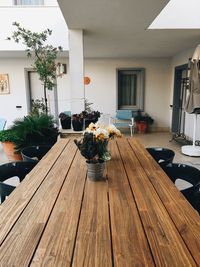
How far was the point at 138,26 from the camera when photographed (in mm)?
3793

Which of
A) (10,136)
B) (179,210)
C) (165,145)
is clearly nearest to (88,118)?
(10,136)

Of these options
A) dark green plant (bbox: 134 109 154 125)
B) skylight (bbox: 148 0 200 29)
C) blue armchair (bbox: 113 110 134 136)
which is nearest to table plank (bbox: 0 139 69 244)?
skylight (bbox: 148 0 200 29)

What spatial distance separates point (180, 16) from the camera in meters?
3.89

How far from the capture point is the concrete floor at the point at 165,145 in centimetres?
406

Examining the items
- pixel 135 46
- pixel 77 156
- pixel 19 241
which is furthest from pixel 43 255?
pixel 135 46

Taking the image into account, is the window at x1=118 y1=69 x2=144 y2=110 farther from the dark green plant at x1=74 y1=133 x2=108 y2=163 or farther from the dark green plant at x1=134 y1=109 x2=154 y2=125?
the dark green plant at x1=74 y1=133 x2=108 y2=163

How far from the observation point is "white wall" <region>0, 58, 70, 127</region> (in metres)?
7.01

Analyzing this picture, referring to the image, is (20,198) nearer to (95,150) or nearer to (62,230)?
(62,230)

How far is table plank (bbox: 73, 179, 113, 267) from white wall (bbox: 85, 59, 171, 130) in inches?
251

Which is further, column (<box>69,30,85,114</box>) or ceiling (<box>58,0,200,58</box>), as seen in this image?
column (<box>69,30,85,114</box>)

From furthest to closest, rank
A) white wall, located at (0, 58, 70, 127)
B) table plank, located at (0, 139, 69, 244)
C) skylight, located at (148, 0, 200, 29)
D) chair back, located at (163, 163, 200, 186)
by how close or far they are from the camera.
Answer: white wall, located at (0, 58, 70, 127) → skylight, located at (148, 0, 200, 29) → chair back, located at (163, 163, 200, 186) → table plank, located at (0, 139, 69, 244)

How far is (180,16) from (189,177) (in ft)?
10.4

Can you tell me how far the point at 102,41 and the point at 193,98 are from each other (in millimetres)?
2229

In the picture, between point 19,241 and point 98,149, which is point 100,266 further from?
point 98,149
